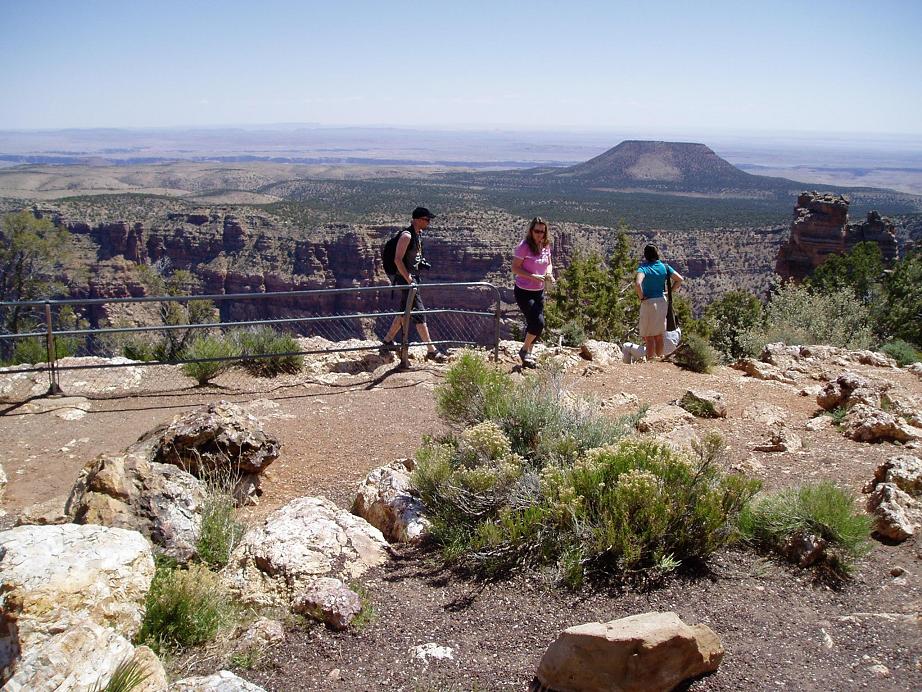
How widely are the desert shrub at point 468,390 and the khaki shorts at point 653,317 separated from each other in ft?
12.3

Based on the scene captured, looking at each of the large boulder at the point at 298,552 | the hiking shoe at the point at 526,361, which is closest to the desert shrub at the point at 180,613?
the large boulder at the point at 298,552

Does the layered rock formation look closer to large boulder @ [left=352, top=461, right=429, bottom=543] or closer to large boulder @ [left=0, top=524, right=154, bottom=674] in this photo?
large boulder @ [left=352, top=461, right=429, bottom=543]

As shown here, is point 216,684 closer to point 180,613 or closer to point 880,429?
point 180,613

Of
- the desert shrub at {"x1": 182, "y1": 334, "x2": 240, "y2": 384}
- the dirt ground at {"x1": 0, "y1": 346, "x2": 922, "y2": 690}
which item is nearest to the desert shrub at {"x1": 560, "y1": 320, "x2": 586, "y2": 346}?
the dirt ground at {"x1": 0, "y1": 346, "x2": 922, "y2": 690}

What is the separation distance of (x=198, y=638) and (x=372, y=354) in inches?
247

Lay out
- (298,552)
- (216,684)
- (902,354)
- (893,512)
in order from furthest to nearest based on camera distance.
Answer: (902,354), (893,512), (298,552), (216,684)

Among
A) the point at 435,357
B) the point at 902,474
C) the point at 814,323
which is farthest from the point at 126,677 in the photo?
the point at 814,323

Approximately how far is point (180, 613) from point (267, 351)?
19.3 ft

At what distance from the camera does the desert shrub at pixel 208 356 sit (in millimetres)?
8133

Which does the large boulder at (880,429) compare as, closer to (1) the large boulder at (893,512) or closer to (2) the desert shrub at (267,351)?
(1) the large boulder at (893,512)

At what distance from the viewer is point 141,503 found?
4.04m

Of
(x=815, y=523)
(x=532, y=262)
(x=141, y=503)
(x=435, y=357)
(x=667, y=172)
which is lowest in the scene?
(x=435, y=357)

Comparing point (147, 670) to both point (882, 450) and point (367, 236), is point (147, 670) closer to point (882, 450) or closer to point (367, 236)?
point (882, 450)

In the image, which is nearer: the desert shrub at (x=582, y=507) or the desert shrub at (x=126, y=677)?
the desert shrub at (x=126, y=677)
